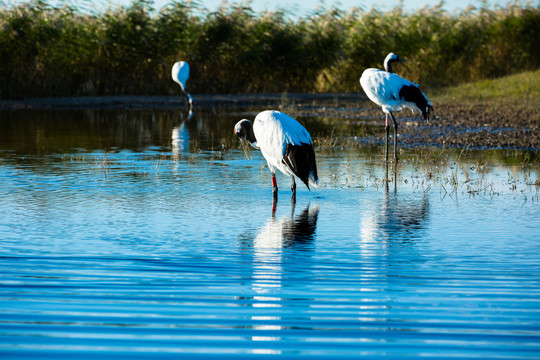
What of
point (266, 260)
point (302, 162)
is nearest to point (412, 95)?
point (302, 162)

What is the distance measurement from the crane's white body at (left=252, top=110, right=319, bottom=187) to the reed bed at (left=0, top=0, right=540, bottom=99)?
17.2 m

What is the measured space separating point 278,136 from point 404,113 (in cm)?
1219

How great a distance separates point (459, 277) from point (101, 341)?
2.35m

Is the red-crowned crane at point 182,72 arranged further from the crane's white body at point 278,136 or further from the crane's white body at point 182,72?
the crane's white body at point 278,136

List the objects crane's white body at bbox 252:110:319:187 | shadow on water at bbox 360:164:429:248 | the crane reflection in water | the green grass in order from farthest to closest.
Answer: the green grass → crane's white body at bbox 252:110:319:187 → shadow on water at bbox 360:164:429:248 → the crane reflection in water

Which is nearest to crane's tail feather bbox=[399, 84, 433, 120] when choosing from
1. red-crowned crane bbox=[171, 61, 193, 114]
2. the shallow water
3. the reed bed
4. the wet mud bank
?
the shallow water

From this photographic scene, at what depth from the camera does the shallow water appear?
157 inches

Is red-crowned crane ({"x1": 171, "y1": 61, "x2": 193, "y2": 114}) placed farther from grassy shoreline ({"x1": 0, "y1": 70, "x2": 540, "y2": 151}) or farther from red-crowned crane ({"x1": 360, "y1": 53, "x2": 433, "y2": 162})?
red-crowned crane ({"x1": 360, "y1": 53, "x2": 433, "y2": 162})

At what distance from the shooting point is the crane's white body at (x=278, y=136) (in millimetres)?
8312

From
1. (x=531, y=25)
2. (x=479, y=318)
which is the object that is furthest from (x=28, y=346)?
(x=531, y=25)

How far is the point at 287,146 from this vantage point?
8297mm

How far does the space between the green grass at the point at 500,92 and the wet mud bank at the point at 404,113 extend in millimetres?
769

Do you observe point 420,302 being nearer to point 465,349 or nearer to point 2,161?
point 465,349

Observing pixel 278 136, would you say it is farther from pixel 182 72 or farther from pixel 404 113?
pixel 182 72
